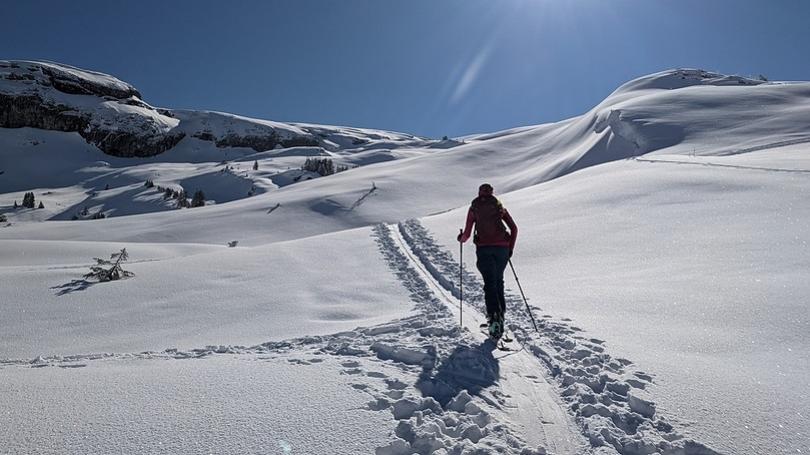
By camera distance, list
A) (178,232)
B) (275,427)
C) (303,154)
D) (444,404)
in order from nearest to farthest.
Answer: (275,427) → (444,404) → (178,232) → (303,154)

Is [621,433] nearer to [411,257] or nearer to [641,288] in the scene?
[641,288]

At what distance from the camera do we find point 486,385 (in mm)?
3787

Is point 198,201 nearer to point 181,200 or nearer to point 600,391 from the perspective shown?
point 181,200

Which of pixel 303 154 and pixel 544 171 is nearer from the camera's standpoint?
pixel 544 171

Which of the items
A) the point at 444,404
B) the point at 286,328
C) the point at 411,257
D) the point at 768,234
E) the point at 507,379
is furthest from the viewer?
the point at 411,257

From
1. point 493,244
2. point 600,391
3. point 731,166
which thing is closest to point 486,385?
point 600,391

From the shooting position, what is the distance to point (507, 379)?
3.95m

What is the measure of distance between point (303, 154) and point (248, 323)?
39.7 m

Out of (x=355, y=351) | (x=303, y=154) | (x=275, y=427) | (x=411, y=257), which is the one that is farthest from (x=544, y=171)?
(x=303, y=154)

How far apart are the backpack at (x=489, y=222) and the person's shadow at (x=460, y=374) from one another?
50.0 inches

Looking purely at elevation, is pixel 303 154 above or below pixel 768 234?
above

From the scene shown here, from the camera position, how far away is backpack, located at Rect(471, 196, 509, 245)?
530 cm

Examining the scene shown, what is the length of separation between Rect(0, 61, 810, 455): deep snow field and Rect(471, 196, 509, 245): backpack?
1.03 m

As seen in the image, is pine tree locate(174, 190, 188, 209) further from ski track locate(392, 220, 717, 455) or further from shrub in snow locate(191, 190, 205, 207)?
ski track locate(392, 220, 717, 455)
